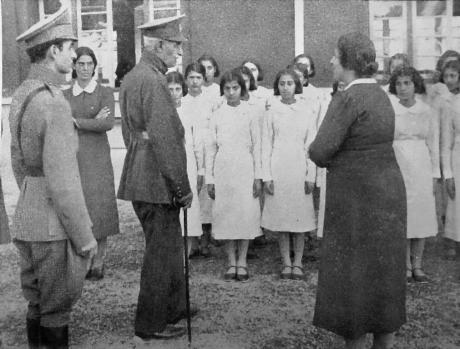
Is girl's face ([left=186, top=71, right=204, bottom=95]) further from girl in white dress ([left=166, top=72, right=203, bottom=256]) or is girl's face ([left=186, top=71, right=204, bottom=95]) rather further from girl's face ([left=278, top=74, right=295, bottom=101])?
girl's face ([left=278, top=74, right=295, bottom=101])

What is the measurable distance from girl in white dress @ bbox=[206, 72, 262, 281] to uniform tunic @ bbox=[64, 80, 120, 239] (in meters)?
0.85

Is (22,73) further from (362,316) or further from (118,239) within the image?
(362,316)

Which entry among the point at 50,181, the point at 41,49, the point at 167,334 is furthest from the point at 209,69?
the point at 50,181

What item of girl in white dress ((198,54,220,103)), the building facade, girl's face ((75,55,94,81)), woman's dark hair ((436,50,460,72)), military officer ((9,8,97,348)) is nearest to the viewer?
military officer ((9,8,97,348))

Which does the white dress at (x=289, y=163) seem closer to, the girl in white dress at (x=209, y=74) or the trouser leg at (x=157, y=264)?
the girl in white dress at (x=209, y=74)

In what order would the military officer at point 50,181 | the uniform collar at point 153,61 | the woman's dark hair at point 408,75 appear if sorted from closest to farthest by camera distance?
the military officer at point 50,181
the uniform collar at point 153,61
the woman's dark hair at point 408,75

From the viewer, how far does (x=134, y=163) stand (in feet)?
11.6

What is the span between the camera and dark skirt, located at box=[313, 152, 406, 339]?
303 centimetres

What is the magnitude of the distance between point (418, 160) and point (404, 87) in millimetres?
570

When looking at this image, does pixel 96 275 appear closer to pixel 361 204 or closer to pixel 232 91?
pixel 232 91

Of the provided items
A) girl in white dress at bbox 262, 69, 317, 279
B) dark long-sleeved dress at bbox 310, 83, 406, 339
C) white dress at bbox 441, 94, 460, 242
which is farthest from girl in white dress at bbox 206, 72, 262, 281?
dark long-sleeved dress at bbox 310, 83, 406, 339

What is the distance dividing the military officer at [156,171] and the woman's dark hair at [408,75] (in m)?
1.82

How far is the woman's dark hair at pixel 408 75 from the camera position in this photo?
4543mm

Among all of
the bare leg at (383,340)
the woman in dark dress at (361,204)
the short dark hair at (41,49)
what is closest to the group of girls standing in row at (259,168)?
the bare leg at (383,340)
